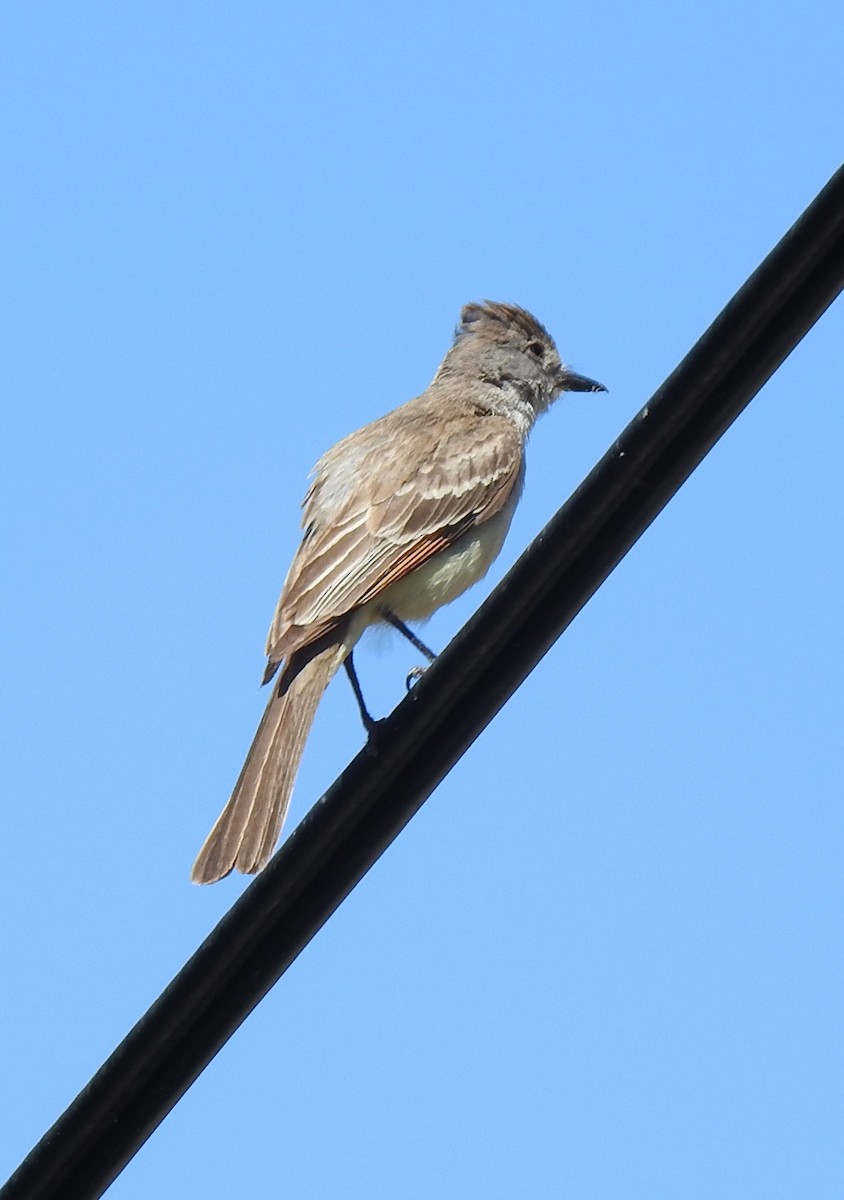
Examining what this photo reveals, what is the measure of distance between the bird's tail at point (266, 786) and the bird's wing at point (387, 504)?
6.7 inches

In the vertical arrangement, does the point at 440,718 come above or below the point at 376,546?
below

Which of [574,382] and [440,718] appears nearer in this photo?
[440,718]

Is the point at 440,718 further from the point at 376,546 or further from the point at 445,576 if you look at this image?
the point at 445,576

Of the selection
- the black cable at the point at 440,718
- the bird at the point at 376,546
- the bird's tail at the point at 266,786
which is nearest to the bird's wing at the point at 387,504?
the bird at the point at 376,546

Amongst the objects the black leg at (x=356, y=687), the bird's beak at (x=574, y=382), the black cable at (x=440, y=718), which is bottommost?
the black cable at (x=440, y=718)

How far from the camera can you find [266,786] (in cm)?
612

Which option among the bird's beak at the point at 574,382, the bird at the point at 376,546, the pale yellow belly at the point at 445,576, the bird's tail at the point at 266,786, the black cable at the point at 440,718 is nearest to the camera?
the black cable at the point at 440,718

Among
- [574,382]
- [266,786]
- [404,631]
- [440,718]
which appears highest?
[574,382]

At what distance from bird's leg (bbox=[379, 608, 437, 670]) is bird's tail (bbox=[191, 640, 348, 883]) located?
842 mm

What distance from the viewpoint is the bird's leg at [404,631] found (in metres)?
7.43

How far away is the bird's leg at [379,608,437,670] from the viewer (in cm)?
743

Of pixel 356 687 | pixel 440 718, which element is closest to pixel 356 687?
pixel 356 687

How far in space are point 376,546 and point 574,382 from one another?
10.7ft

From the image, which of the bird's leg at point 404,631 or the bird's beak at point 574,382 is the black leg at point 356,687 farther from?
the bird's beak at point 574,382
